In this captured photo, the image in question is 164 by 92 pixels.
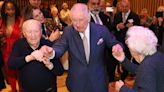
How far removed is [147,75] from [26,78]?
1.15m

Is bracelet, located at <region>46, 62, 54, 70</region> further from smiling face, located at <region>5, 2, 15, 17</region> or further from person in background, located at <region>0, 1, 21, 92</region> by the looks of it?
smiling face, located at <region>5, 2, 15, 17</region>

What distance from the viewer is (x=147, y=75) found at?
198 centimetres

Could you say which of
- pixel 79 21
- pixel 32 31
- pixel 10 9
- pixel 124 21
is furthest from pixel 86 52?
pixel 124 21

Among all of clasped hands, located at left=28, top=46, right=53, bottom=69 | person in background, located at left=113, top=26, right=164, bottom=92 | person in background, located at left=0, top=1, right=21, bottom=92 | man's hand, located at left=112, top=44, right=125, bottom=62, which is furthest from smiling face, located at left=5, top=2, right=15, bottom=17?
person in background, located at left=113, top=26, right=164, bottom=92

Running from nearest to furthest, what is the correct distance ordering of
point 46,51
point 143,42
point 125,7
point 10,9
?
point 143,42 < point 46,51 < point 10,9 < point 125,7

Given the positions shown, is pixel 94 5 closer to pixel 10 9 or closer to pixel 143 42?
pixel 10 9

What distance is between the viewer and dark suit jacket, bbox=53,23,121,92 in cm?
271

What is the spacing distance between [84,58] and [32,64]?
18.1 inches

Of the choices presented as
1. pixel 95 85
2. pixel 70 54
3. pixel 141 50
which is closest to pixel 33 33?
pixel 70 54

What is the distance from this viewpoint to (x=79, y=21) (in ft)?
8.47

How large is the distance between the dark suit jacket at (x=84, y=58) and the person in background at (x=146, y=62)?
1.71 ft

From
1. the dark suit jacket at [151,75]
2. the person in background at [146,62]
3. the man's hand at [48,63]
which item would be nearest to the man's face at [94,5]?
the man's hand at [48,63]

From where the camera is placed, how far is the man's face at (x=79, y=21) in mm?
2568

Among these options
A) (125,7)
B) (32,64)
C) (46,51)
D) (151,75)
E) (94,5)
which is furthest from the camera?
(125,7)
